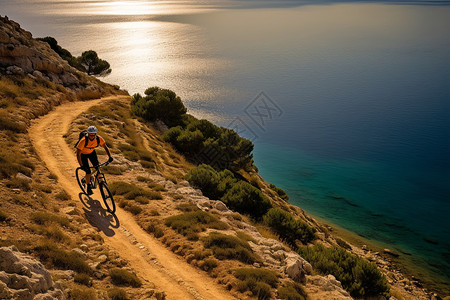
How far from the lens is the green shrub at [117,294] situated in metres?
8.15

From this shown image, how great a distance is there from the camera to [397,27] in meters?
155

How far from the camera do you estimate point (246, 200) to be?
727 inches

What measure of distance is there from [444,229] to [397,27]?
14874 cm

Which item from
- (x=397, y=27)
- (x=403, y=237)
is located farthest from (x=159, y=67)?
(x=397, y=27)

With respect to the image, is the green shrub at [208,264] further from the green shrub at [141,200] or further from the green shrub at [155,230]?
the green shrub at [141,200]

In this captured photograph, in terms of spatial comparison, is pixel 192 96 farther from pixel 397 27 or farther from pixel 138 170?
pixel 397 27

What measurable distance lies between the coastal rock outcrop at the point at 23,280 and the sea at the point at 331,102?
86.9ft

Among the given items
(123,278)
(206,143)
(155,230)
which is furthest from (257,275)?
(206,143)

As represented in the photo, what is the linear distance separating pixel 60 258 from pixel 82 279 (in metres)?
0.93

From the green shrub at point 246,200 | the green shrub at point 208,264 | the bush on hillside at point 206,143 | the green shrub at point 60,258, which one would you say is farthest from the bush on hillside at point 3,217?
the bush on hillside at point 206,143

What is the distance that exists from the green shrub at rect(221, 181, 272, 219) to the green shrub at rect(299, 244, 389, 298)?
14.0 ft

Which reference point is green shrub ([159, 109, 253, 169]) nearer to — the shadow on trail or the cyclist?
the shadow on trail

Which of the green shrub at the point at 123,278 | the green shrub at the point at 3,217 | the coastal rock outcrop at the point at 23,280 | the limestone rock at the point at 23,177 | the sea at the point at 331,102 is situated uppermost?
the sea at the point at 331,102

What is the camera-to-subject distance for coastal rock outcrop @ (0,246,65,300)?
6.23 metres
